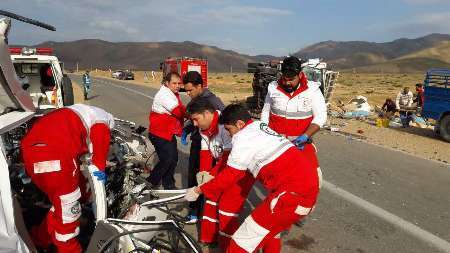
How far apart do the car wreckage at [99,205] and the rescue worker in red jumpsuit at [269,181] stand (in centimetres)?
48

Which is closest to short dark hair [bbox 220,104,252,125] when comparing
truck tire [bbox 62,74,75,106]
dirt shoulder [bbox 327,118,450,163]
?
truck tire [bbox 62,74,75,106]

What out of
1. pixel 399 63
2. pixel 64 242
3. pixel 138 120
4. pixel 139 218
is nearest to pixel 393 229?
pixel 139 218

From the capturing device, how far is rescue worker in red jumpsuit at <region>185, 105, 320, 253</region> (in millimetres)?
3504

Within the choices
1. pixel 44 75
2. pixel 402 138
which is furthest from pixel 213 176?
pixel 402 138

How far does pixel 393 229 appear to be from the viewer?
5.56 metres

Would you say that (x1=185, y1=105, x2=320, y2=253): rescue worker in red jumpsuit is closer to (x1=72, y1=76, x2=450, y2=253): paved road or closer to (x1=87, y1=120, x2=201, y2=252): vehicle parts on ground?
(x1=87, y1=120, x2=201, y2=252): vehicle parts on ground

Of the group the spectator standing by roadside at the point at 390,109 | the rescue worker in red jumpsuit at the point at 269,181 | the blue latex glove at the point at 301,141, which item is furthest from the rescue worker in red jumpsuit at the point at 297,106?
the spectator standing by roadside at the point at 390,109

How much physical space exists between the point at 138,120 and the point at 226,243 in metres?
11.1

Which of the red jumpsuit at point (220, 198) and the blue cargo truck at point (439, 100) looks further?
the blue cargo truck at point (439, 100)

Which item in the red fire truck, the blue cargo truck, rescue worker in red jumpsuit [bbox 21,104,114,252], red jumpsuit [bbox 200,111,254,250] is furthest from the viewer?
the red fire truck

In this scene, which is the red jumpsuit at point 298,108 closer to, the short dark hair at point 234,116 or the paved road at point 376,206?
the paved road at point 376,206

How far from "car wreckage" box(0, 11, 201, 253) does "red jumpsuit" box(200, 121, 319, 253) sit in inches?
19.1

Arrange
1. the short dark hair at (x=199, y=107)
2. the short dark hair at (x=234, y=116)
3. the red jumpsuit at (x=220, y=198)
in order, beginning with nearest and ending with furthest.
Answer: the short dark hair at (x=234, y=116) < the short dark hair at (x=199, y=107) < the red jumpsuit at (x=220, y=198)

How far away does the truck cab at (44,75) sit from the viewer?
10.6m
